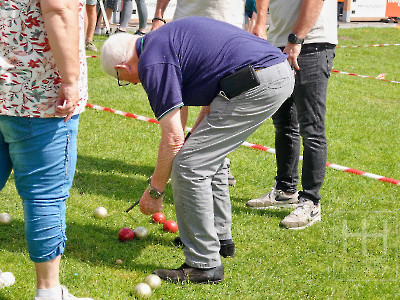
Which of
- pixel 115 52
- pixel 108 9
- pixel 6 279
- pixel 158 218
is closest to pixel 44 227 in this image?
pixel 6 279

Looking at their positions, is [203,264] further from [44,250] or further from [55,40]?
[55,40]

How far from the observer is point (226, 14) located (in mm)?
4840

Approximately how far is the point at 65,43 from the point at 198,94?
0.94m

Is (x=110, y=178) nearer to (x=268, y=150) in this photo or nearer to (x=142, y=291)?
(x=268, y=150)

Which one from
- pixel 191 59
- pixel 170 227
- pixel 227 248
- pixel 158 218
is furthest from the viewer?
pixel 158 218

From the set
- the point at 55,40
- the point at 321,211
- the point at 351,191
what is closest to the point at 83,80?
the point at 55,40

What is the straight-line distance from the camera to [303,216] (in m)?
4.47

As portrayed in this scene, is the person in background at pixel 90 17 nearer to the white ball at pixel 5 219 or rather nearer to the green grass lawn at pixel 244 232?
the green grass lawn at pixel 244 232

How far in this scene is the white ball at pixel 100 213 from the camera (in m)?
4.42

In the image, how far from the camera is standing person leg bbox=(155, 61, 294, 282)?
131 inches

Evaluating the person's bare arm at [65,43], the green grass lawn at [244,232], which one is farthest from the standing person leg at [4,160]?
the green grass lawn at [244,232]

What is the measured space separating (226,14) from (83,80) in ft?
7.35

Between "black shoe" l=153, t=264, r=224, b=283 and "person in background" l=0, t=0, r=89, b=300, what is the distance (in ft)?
2.65

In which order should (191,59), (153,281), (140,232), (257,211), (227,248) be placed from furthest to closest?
(257,211) → (140,232) → (227,248) → (153,281) → (191,59)
